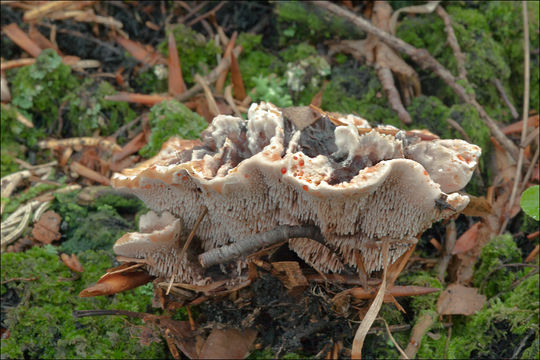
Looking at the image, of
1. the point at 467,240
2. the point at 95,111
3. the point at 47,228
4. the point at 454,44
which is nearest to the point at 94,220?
the point at 47,228

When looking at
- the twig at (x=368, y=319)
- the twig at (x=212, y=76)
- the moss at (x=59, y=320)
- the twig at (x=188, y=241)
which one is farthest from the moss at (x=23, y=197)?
the twig at (x=368, y=319)

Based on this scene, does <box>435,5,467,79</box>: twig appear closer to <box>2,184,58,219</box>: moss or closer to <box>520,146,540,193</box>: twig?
<box>520,146,540,193</box>: twig

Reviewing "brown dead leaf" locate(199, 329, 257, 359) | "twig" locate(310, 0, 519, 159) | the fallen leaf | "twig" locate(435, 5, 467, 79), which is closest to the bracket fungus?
"brown dead leaf" locate(199, 329, 257, 359)

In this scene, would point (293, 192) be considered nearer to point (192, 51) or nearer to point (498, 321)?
point (498, 321)

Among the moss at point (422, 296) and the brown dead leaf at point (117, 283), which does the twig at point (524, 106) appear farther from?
the brown dead leaf at point (117, 283)

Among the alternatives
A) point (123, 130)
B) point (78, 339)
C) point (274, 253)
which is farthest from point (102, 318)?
point (123, 130)
